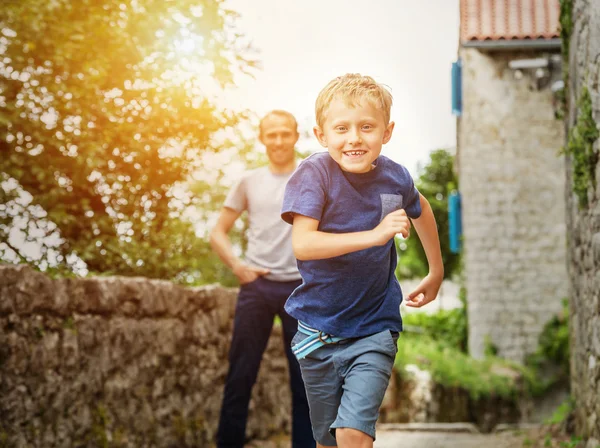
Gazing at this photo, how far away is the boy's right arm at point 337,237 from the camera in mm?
2227

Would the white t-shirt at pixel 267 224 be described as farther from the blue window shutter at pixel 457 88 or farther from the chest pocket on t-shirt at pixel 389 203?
the blue window shutter at pixel 457 88

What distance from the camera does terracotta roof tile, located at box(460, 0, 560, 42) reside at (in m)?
14.4

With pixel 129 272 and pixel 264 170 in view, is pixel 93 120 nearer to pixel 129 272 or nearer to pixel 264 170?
pixel 129 272

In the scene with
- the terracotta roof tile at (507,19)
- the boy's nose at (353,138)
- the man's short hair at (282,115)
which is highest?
the terracotta roof tile at (507,19)

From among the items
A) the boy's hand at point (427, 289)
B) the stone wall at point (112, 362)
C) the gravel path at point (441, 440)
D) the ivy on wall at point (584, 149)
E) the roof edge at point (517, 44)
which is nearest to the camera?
the boy's hand at point (427, 289)

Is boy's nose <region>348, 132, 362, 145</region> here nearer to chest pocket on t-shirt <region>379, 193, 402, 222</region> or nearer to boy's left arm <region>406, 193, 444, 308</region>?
chest pocket on t-shirt <region>379, 193, 402, 222</region>

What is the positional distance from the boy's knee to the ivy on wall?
3.03m

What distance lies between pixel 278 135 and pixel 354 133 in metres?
2.06

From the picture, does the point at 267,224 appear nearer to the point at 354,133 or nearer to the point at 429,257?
the point at 429,257

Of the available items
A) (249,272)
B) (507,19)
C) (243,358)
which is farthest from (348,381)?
(507,19)

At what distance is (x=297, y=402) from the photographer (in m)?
4.53

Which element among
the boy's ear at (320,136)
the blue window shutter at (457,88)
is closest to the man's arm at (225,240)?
the boy's ear at (320,136)

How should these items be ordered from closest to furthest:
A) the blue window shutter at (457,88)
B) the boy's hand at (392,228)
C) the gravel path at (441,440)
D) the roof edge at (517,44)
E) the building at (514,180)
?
the boy's hand at (392,228)
the gravel path at (441,440)
the roof edge at (517,44)
the building at (514,180)
the blue window shutter at (457,88)

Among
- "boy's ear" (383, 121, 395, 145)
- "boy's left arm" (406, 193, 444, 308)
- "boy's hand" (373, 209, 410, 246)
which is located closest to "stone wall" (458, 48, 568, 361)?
→ "boy's left arm" (406, 193, 444, 308)
